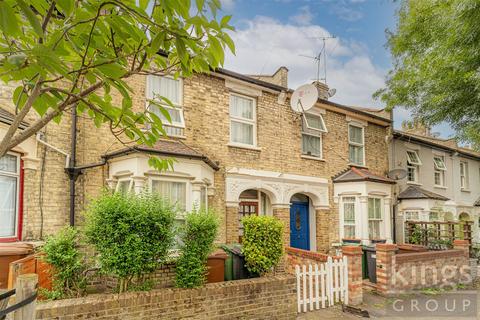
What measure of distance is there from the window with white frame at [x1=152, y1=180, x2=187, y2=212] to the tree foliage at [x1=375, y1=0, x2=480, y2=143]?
769 centimetres

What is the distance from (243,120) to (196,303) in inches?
257

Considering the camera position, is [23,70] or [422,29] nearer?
[23,70]

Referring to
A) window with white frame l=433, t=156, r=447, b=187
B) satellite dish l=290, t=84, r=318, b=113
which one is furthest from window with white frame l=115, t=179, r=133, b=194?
window with white frame l=433, t=156, r=447, b=187

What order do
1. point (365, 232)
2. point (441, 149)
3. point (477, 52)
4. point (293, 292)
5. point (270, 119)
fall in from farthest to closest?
point (441, 149), point (365, 232), point (270, 119), point (477, 52), point (293, 292)

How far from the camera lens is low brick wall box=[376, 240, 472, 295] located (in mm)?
8531

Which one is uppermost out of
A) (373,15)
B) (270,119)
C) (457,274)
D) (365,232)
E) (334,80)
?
(373,15)

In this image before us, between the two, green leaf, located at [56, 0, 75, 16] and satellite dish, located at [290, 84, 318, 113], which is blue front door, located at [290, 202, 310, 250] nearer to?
satellite dish, located at [290, 84, 318, 113]

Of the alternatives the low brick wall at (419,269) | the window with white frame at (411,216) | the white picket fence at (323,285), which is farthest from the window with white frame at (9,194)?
the window with white frame at (411,216)

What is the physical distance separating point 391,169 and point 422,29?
234 inches

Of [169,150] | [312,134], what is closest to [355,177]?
[312,134]

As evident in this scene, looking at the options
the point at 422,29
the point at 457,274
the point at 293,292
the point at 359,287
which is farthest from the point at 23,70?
the point at 422,29

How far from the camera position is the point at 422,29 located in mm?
11484

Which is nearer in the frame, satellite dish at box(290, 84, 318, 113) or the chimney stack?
satellite dish at box(290, 84, 318, 113)

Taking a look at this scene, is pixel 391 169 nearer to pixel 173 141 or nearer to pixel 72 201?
pixel 173 141
